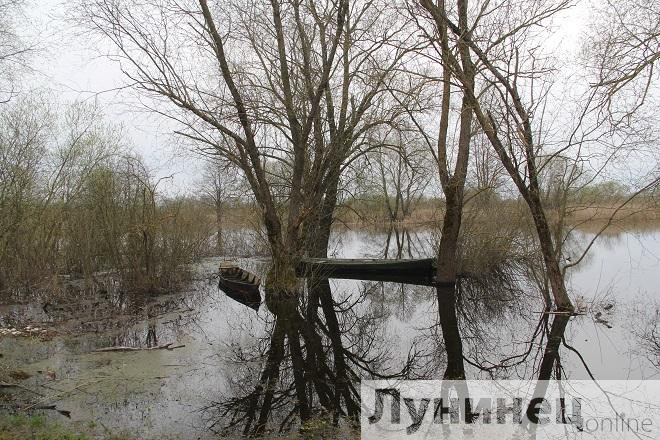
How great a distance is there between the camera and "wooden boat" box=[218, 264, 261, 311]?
13961mm

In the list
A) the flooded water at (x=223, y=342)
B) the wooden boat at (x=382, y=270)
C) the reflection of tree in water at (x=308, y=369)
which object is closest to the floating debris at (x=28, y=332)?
the flooded water at (x=223, y=342)

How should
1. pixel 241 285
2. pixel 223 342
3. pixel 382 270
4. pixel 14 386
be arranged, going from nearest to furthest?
pixel 14 386 → pixel 223 342 → pixel 241 285 → pixel 382 270

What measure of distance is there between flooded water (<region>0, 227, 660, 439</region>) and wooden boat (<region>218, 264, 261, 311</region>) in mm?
336

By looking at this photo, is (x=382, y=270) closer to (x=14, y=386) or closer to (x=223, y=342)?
(x=223, y=342)

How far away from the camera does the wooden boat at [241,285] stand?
14.0m

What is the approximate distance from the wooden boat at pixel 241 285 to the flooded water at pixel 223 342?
0.34 metres

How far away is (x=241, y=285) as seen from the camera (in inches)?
567

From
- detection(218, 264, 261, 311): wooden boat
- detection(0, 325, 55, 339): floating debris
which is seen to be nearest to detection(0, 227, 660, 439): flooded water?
detection(0, 325, 55, 339): floating debris

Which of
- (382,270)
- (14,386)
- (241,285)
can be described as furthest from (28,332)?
(382,270)

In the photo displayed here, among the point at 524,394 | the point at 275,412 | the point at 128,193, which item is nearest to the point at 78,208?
the point at 128,193

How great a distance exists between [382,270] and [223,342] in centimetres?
879

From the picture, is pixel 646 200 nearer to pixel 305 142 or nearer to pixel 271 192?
pixel 305 142

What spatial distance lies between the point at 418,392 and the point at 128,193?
1021 cm

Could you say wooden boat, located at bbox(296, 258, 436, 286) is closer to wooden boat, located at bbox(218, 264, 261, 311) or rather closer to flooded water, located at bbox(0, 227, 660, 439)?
flooded water, located at bbox(0, 227, 660, 439)
